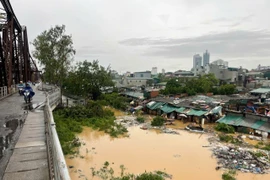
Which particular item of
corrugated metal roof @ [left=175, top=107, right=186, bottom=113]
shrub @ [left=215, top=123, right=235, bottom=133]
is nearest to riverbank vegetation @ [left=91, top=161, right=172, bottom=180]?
shrub @ [left=215, top=123, right=235, bottom=133]

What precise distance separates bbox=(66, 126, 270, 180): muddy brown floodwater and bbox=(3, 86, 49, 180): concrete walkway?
7.23 meters

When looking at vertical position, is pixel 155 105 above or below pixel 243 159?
above

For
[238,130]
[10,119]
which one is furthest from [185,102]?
[10,119]

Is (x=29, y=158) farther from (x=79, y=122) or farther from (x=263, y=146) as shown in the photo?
(x=79, y=122)

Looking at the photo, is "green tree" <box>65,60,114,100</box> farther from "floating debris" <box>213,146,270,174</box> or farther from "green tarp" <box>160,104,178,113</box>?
"floating debris" <box>213,146,270,174</box>

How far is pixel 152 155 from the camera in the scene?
16.9 metres

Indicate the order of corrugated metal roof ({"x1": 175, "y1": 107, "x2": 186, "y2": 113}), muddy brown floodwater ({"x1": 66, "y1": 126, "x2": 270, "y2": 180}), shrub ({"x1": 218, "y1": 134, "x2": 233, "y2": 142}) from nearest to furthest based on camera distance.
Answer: muddy brown floodwater ({"x1": 66, "y1": 126, "x2": 270, "y2": 180}) → shrub ({"x1": 218, "y1": 134, "x2": 233, "y2": 142}) → corrugated metal roof ({"x1": 175, "y1": 107, "x2": 186, "y2": 113})

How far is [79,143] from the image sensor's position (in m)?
18.4

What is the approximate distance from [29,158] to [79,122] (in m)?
21.9

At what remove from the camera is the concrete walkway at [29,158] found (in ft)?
14.1

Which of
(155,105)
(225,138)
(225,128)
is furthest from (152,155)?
(155,105)

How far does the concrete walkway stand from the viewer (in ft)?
14.1

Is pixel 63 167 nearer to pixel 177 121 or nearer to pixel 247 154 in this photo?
pixel 247 154

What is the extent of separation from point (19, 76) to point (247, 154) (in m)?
28.2
